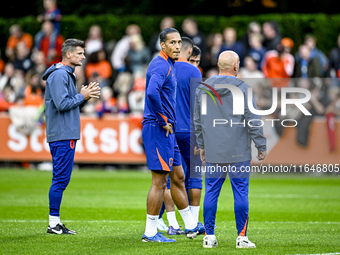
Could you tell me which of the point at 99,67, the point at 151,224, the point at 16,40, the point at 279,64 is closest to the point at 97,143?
the point at 99,67

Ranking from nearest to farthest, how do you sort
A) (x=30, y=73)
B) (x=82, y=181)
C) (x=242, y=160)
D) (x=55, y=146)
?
(x=242, y=160)
(x=55, y=146)
(x=82, y=181)
(x=30, y=73)

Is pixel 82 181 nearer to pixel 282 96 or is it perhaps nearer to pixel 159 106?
pixel 282 96

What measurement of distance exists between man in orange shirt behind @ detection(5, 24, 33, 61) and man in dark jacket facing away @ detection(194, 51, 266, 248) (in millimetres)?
17770

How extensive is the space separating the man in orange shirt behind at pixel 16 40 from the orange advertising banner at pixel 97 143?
16.5 ft

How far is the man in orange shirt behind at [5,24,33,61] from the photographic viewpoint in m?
25.7

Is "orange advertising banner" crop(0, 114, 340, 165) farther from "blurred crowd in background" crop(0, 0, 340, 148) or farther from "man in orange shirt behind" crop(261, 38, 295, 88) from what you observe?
"man in orange shirt behind" crop(261, 38, 295, 88)

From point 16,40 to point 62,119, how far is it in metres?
16.4

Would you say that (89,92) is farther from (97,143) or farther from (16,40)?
(16,40)

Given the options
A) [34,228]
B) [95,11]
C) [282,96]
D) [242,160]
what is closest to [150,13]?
[95,11]

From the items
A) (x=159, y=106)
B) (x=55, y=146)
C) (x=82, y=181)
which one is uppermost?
(x=159, y=106)

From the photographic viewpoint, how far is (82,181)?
1844 cm

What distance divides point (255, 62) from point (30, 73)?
721cm

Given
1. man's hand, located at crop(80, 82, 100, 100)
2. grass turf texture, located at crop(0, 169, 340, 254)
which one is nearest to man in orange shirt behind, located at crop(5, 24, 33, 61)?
grass turf texture, located at crop(0, 169, 340, 254)

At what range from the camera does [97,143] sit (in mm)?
20938
